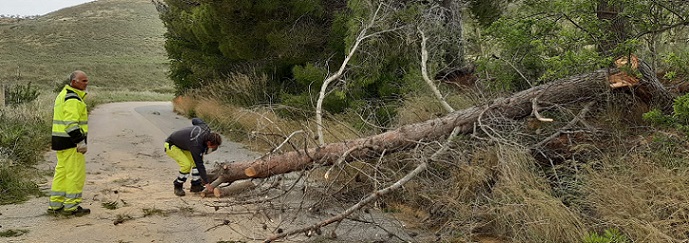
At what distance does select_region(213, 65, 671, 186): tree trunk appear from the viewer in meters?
6.16

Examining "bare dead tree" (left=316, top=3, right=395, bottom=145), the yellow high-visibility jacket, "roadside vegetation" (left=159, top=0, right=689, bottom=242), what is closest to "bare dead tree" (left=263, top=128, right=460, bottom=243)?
"roadside vegetation" (left=159, top=0, right=689, bottom=242)

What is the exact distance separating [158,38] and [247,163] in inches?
2850

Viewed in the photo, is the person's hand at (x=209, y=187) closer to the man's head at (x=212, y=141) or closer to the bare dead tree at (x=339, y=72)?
the man's head at (x=212, y=141)

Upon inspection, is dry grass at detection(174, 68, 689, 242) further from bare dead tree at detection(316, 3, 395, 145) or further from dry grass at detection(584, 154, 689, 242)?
bare dead tree at detection(316, 3, 395, 145)

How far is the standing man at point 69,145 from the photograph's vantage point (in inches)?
229

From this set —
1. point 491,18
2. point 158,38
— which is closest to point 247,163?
point 491,18

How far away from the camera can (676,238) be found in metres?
3.99

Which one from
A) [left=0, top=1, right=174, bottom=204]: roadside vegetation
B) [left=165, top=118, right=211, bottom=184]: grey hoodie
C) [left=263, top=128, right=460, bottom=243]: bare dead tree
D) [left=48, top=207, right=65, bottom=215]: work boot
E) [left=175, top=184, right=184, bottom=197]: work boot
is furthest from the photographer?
[left=0, top=1, right=174, bottom=204]: roadside vegetation

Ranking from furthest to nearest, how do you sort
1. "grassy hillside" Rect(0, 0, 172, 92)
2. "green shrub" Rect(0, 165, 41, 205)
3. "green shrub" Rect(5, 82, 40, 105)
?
"grassy hillside" Rect(0, 0, 172, 92), "green shrub" Rect(5, 82, 40, 105), "green shrub" Rect(0, 165, 41, 205)

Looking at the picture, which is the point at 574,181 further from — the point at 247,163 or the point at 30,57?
the point at 30,57

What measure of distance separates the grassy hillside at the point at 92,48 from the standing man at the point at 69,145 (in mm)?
37372

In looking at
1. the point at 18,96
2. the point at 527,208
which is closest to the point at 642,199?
the point at 527,208

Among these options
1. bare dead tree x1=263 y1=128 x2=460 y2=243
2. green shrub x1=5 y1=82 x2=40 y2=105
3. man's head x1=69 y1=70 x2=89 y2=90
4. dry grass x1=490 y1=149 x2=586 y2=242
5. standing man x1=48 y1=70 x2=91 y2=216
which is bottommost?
green shrub x1=5 y1=82 x2=40 y2=105

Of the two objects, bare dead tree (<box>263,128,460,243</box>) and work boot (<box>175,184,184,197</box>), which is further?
work boot (<box>175,184,184,197</box>)
